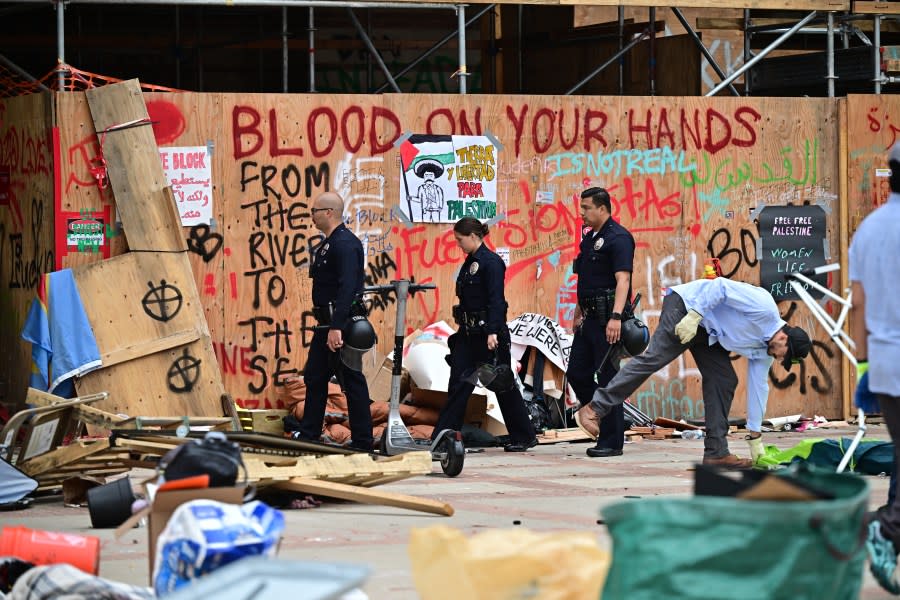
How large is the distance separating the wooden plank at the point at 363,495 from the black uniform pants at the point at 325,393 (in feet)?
9.47

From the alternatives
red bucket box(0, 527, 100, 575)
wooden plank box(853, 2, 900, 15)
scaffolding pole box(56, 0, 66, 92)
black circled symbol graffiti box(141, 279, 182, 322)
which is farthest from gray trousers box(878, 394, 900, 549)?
wooden plank box(853, 2, 900, 15)

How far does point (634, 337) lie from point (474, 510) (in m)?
3.44

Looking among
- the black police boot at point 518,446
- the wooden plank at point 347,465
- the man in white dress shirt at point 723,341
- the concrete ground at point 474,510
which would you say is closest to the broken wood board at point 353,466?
the wooden plank at point 347,465

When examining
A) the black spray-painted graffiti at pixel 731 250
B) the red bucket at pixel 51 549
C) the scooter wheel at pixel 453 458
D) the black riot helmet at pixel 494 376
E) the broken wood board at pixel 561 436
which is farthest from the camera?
the black spray-painted graffiti at pixel 731 250

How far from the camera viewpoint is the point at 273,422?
43.9 ft

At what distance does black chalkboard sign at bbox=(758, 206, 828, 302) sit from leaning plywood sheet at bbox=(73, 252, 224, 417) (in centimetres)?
550

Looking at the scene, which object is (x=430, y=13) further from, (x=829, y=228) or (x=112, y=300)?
(x=112, y=300)

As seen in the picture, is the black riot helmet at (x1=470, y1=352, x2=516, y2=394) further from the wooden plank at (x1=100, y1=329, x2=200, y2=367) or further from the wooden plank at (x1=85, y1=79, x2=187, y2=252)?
the wooden plank at (x1=85, y1=79, x2=187, y2=252)

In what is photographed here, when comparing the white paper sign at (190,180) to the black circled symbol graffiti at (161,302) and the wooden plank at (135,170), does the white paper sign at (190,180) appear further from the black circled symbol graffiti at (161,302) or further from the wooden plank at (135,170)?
the black circled symbol graffiti at (161,302)

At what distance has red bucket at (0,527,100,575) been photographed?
19.4 ft

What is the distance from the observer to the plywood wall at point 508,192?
1366 centimetres

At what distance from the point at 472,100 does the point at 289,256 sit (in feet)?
7.32

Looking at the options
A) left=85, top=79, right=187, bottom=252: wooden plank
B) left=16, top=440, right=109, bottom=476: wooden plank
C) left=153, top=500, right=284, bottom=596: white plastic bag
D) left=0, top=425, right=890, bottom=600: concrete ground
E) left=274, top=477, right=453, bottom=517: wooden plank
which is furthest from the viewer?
left=85, top=79, right=187, bottom=252: wooden plank

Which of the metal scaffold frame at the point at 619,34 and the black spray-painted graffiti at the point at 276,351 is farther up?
the metal scaffold frame at the point at 619,34
